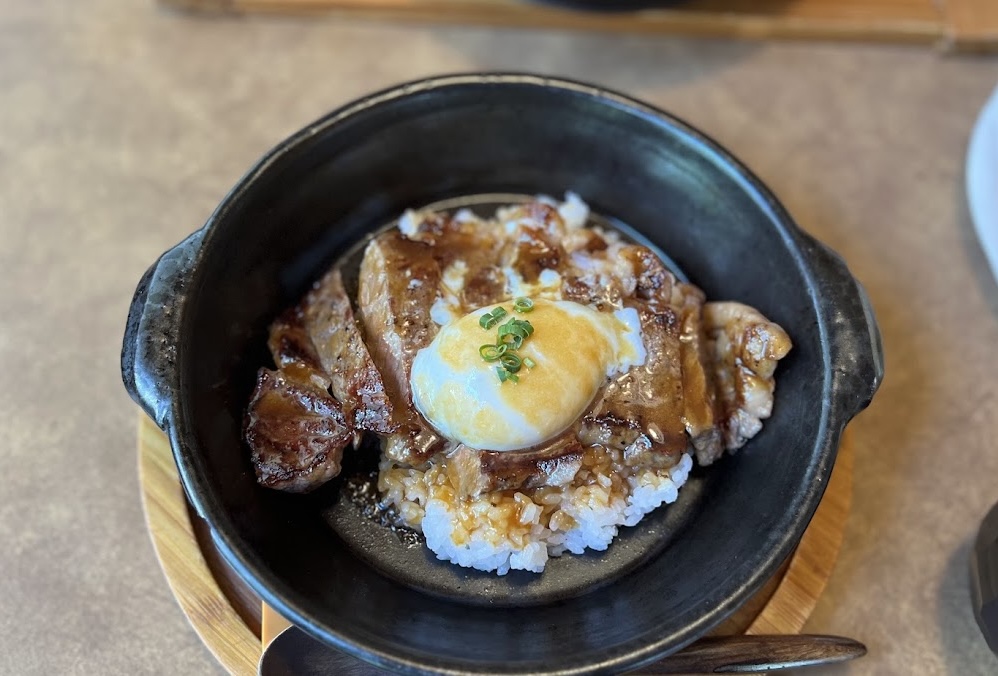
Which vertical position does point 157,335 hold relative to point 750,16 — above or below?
below

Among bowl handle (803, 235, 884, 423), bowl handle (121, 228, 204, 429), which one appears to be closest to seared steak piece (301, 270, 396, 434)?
bowl handle (121, 228, 204, 429)

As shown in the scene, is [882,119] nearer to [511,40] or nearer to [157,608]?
[511,40]

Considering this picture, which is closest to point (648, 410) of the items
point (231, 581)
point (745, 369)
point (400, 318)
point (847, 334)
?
point (745, 369)

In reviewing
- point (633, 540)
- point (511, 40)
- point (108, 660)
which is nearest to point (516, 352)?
point (633, 540)

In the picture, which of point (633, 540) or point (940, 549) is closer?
point (633, 540)

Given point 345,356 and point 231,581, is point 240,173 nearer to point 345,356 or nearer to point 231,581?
point 345,356

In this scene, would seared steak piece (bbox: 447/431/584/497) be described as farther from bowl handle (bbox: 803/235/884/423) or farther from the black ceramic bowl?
bowl handle (bbox: 803/235/884/423)
